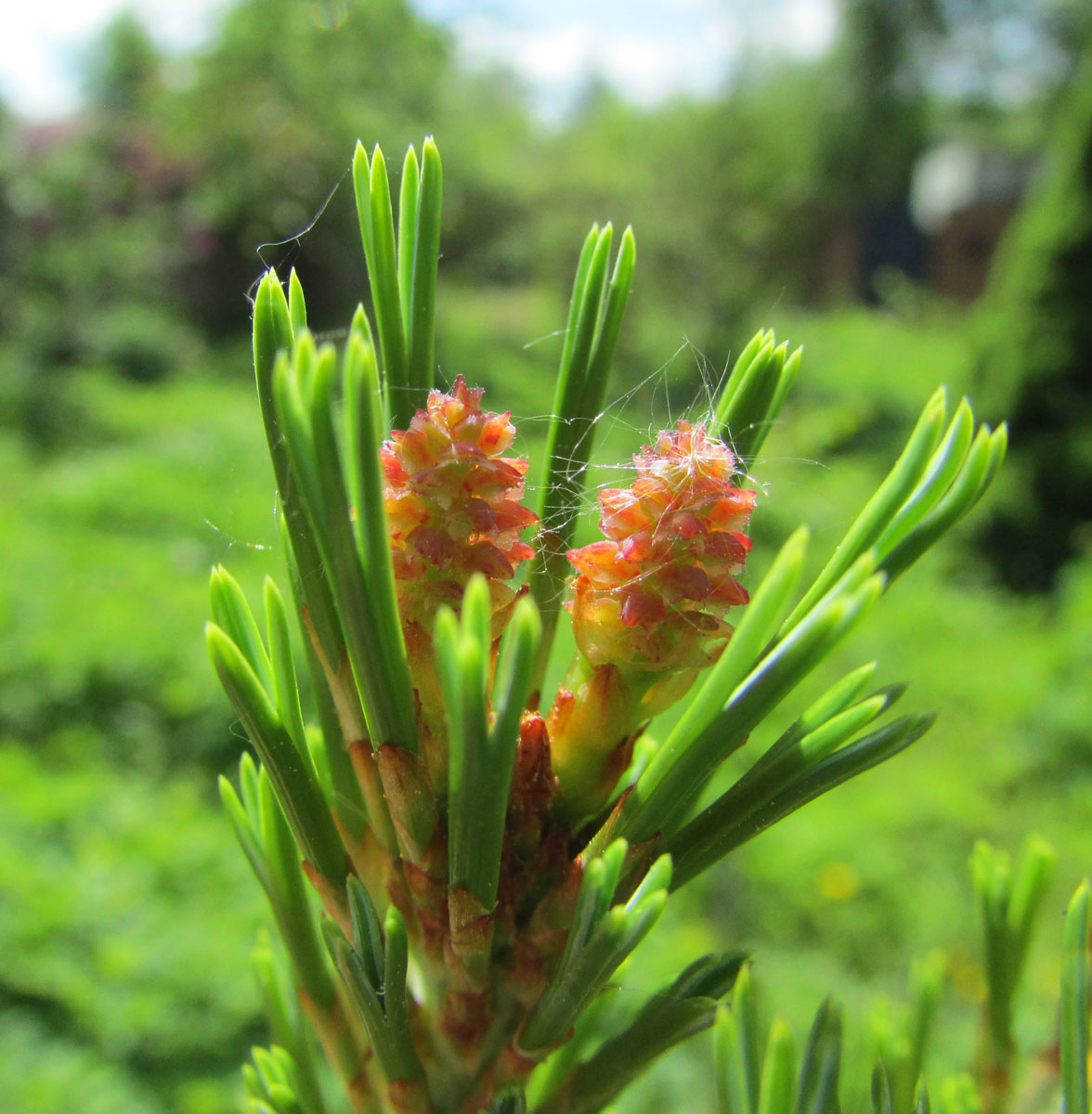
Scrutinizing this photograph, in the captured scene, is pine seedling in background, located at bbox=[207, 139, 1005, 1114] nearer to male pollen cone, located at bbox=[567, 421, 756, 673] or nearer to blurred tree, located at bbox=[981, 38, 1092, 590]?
male pollen cone, located at bbox=[567, 421, 756, 673]

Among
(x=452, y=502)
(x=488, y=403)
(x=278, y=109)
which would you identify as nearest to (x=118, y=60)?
(x=278, y=109)

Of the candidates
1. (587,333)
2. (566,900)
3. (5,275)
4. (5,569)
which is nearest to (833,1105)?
(566,900)

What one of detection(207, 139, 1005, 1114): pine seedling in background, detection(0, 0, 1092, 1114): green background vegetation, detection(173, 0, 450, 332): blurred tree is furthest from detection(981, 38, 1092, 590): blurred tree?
detection(173, 0, 450, 332): blurred tree

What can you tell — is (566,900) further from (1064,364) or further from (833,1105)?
(1064,364)

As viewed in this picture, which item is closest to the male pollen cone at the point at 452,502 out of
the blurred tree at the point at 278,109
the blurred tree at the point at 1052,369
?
the blurred tree at the point at 1052,369

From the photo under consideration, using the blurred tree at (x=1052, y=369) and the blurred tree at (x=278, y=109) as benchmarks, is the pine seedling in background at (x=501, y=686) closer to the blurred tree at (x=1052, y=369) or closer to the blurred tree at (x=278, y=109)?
the blurred tree at (x=1052, y=369)

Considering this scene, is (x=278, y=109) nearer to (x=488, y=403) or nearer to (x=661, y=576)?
(x=488, y=403)
